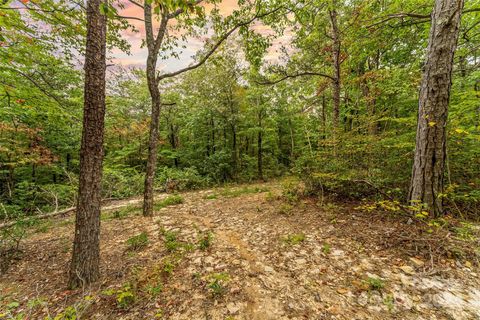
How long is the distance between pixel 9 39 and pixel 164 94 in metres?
10.1

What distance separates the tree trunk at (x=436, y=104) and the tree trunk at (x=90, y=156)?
16.0ft

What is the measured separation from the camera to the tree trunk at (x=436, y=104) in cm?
297

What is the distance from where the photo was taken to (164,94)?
1374cm

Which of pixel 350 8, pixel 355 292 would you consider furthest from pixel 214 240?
pixel 350 8

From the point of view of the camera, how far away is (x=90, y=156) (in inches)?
101

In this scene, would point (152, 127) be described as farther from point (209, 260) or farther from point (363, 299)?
point (363, 299)

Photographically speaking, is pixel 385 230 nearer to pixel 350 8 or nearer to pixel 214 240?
pixel 214 240

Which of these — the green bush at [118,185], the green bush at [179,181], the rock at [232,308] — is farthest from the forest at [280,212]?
the green bush at [179,181]

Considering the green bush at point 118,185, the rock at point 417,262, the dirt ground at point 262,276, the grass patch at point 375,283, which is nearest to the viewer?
the dirt ground at point 262,276

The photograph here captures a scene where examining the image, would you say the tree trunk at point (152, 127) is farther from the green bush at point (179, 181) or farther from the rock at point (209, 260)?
the green bush at point (179, 181)

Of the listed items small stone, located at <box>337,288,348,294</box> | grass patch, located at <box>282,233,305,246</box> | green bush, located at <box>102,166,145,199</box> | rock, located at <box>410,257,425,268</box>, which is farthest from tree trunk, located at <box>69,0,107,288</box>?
green bush, located at <box>102,166,145,199</box>

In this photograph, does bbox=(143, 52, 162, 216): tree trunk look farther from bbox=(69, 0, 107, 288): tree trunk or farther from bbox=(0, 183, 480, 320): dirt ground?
bbox=(69, 0, 107, 288): tree trunk

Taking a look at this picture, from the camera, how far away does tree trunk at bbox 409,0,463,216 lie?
2.97m

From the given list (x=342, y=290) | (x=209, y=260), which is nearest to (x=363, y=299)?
(x=342, y=290)
